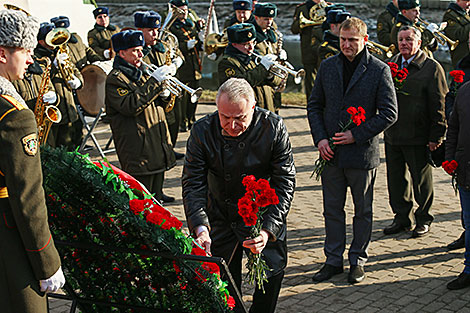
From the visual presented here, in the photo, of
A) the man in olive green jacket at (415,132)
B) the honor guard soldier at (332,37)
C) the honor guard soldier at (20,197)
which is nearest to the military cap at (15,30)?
the honor guard soldier at (20,197)

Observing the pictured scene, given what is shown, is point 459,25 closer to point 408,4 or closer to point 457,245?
point 408,4

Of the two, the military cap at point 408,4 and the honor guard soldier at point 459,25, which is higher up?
the military cap at point 408,4

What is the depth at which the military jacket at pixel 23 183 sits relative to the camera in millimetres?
3168

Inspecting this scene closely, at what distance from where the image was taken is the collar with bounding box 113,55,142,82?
21.7 ft

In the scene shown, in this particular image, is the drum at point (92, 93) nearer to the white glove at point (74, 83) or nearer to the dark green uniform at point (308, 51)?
the white glove at point (74, 83)

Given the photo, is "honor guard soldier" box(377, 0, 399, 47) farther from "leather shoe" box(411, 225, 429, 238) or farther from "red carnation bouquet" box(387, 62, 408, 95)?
"leather shoe" box(411, 225, 429, 238)

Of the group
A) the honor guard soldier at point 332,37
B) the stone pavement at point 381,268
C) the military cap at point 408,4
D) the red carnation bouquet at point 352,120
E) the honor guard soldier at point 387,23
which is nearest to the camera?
the stone pavement at point 381,268

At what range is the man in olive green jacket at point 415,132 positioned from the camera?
664 cm

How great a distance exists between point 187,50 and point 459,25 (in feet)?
15.3

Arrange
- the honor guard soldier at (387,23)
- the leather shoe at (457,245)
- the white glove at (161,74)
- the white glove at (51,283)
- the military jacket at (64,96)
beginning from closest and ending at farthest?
the white glove at (51,283)
the leather shoe at (457,245)
the white glove at (161,74)
the military jacket at (64,96)
the honor guard soldier at (387,23)

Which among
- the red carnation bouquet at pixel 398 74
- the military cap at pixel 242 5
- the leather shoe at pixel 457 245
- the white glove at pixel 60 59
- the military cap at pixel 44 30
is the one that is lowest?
the leather shoe at pixel 457 245

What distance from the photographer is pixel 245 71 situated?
26.2 feet

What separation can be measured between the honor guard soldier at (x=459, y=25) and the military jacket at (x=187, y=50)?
4.32m

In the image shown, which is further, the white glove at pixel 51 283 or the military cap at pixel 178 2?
the military cap at pixel 178 2
